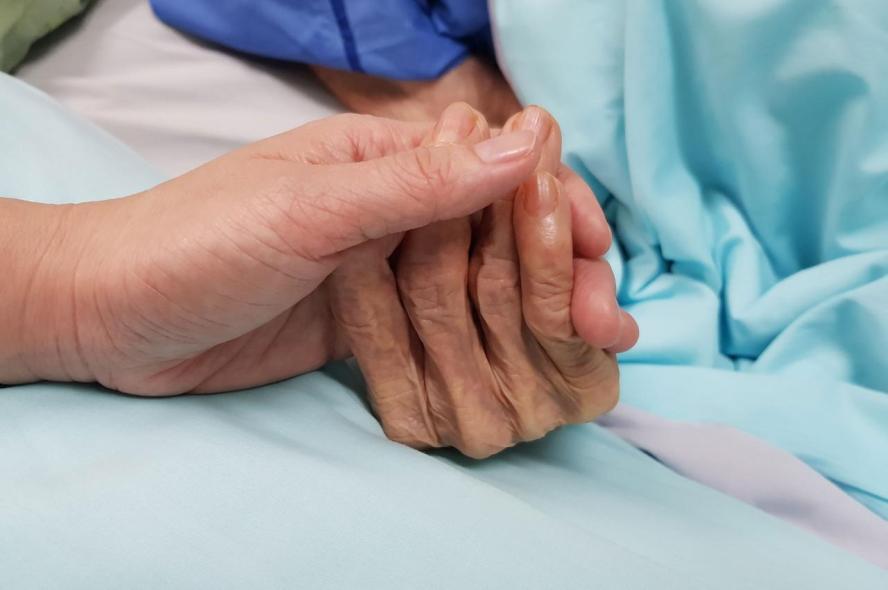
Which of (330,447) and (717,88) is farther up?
(717,88)

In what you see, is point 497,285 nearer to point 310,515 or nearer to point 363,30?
point 310,515

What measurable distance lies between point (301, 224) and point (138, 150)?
0.47m

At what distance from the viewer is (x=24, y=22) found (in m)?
0.87

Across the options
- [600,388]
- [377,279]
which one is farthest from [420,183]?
[600,388]

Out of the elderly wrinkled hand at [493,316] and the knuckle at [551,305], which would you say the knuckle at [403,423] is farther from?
the knuckle at [551,305]

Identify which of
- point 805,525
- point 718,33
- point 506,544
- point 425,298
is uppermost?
point 718,33

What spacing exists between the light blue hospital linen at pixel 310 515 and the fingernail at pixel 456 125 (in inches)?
9.6

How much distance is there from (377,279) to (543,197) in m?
0.15

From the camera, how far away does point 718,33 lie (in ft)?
2.32

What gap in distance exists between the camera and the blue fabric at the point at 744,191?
68cm

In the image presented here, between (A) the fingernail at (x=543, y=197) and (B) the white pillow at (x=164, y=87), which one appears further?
(B) the white pillow at (x=164, y=87)

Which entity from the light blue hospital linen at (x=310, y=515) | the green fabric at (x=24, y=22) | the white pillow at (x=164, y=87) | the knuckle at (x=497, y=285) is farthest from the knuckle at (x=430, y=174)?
the green fabric at (x=24, y=22)

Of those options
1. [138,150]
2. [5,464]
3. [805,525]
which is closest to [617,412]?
[805,525]

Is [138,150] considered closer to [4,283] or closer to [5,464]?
[4,283]
